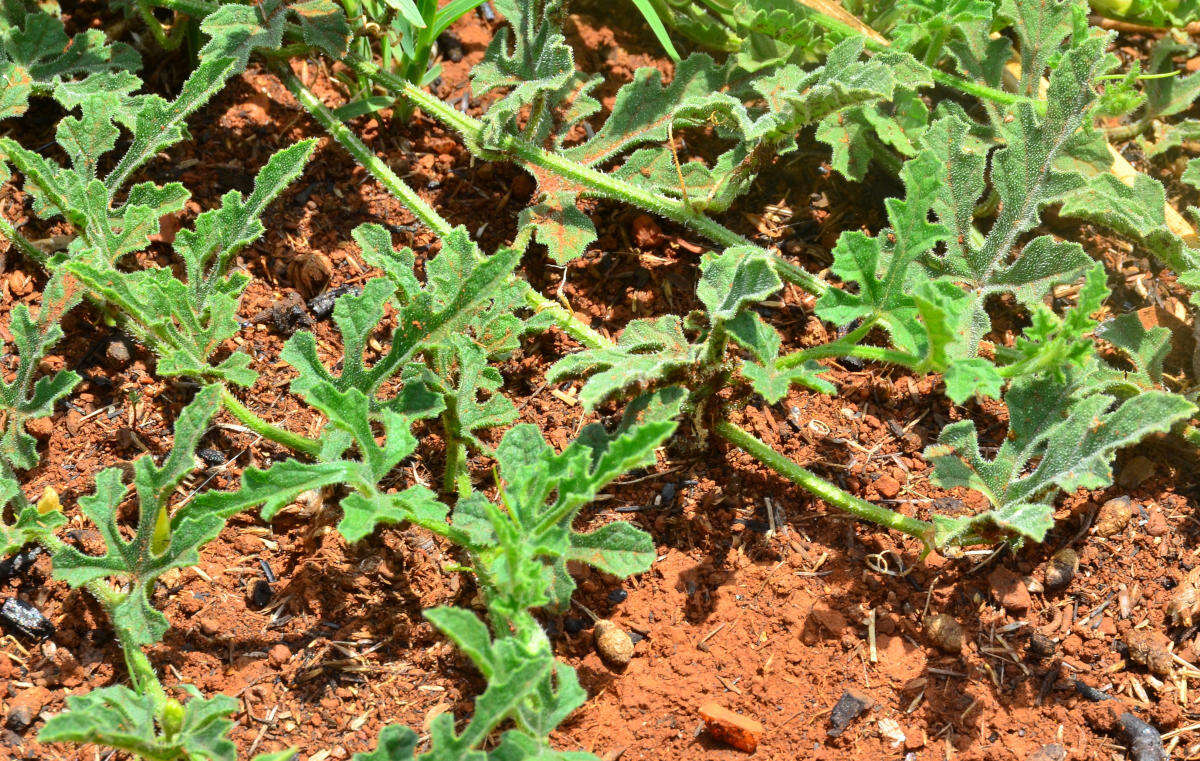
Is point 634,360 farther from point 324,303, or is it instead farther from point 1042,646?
point 1042,646

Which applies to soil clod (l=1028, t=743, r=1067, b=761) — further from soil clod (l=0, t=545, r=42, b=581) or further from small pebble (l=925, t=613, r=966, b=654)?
soil clod (l=0, t=545, r=42, b=581)

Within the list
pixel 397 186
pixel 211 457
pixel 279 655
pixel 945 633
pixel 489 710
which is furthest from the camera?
pixel 397 186

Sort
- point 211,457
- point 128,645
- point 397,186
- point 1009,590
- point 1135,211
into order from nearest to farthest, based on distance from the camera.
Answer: point 128,645 < point 1009,590 < point 211,457 < point 1135,211 < point 397,186

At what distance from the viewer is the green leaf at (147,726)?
237 centimetres

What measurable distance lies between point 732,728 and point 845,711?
32cm

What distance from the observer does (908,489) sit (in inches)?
131

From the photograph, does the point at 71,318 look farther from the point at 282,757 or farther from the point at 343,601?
the point at 282,757

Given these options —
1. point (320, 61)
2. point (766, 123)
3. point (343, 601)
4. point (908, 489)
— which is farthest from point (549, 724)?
point (320, 61)

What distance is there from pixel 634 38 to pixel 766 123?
Result: 4.00 ft

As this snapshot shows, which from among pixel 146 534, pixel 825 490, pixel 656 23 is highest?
pixel 656 23

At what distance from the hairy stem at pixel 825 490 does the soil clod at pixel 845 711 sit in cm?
47

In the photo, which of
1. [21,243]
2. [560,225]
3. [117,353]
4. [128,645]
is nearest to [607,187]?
[560,225]

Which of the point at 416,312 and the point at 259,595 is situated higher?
the point at 416,312

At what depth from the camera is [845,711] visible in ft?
9.55
